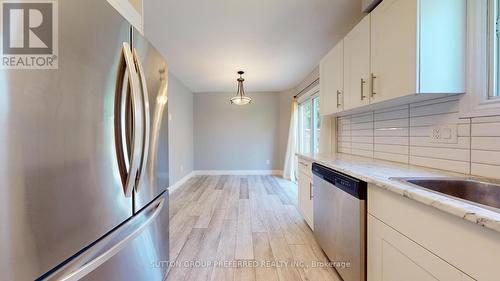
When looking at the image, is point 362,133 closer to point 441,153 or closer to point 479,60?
point 441,153

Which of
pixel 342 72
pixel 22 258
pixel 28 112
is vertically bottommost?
pixel 22 258

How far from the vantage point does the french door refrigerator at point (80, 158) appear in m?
0.55

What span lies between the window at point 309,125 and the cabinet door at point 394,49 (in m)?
2.65

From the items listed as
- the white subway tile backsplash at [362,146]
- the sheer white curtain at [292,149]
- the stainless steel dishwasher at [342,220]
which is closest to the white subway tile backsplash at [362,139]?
the white subway tile backsplash at [362,146]

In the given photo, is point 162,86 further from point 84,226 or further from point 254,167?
point 254,167

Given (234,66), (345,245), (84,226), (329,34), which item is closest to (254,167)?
(234,66)

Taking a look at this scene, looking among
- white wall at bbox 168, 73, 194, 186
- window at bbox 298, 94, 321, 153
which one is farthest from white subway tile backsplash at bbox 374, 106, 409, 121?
white wall at bbox 168, 73, 194, 186

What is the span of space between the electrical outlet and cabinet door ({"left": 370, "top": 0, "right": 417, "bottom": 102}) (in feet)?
1.22

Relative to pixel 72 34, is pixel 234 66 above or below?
above

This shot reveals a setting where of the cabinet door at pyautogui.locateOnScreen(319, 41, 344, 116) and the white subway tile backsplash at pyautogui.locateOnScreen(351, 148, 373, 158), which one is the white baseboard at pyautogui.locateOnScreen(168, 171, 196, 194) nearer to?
the cabinet door at pyautogui.locateOnScreen(319, 41, 344, 116)

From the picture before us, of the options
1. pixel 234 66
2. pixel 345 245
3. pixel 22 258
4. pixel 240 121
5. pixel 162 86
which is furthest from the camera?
pixel 240 121

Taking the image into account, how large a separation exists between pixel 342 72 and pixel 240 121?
4.34 m

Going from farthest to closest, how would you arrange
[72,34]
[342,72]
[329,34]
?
[329,34]
[342,72]
[72,34]

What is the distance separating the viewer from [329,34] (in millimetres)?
2734
